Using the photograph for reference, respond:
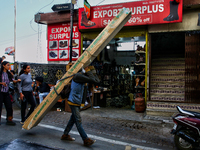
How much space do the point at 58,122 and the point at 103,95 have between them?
378 cm

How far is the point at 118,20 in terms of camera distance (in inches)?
156

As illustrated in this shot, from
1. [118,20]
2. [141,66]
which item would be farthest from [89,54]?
[141,66]

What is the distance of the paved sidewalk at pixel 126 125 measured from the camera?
4986 mm

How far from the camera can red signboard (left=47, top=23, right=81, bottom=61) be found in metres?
9.44

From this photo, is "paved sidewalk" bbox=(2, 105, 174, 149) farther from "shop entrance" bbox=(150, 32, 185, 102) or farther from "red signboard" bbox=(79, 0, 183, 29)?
"red signboard" bbox=(79, 0, 183, 29)

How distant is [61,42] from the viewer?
→ 9.82 meters

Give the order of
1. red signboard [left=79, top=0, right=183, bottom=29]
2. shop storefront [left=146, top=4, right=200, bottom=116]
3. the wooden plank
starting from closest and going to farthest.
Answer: the wooden plank < shop storefront [left=146, top=4, right=200, bottom=116] < red signboard [left=79, top=0, right=183, bottom=29]

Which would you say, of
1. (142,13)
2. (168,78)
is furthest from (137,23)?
(168,78)

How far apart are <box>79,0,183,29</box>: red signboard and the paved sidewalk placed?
4.07 m

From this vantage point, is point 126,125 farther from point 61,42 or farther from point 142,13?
point 61,42

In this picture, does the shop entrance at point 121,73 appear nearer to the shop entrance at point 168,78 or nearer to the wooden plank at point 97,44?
the shop entrance at point 168,78

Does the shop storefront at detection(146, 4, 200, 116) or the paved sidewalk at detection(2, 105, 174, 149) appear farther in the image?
the shop storefront at detection(146, 4, 200, 116)

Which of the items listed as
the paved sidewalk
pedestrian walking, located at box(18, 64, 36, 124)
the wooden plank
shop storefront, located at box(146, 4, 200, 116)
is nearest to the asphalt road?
the paved sidewalk

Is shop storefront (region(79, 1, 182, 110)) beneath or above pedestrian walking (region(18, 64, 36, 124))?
above
